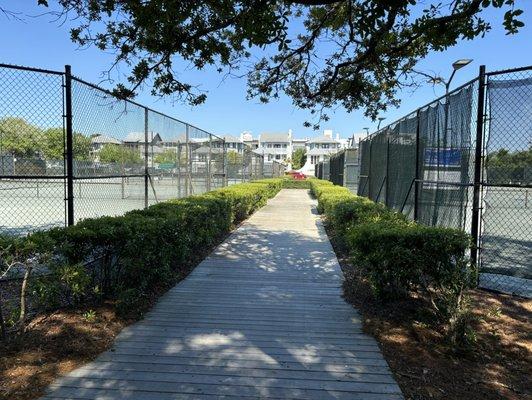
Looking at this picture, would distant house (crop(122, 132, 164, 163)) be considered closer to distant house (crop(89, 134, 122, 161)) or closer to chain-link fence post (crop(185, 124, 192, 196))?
distant house (crop(89, 134, 122, 161))

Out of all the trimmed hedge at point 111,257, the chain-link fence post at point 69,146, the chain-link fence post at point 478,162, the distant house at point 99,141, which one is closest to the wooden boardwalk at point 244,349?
the trimmed hedge at point 111,257

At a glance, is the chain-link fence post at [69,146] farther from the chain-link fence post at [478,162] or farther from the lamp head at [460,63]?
the lamp head at [460,63]

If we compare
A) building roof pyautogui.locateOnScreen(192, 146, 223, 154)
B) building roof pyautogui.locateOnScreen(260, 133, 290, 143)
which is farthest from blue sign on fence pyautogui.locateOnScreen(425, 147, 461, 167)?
building roof pyautogui.locateOnScreen(260, 133, 290, 143)

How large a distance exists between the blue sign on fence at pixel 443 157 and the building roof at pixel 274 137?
364 ft

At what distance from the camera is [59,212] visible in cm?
1352

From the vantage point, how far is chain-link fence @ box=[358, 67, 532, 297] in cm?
519

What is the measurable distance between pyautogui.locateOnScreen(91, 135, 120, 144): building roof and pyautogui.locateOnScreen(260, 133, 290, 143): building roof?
11131cm

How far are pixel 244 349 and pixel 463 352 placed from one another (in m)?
1.84

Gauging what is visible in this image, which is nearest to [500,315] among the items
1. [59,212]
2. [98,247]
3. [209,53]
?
[98,247]

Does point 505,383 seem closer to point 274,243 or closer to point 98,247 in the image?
point 98,247

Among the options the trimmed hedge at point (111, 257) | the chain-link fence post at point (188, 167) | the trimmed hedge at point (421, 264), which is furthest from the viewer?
the chain-link fence post at point (188, 167)

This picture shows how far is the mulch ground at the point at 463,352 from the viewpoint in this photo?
3.32 m

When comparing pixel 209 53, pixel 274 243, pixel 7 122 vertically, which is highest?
pixel 209 53

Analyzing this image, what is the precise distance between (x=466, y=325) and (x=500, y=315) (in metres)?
1.01
